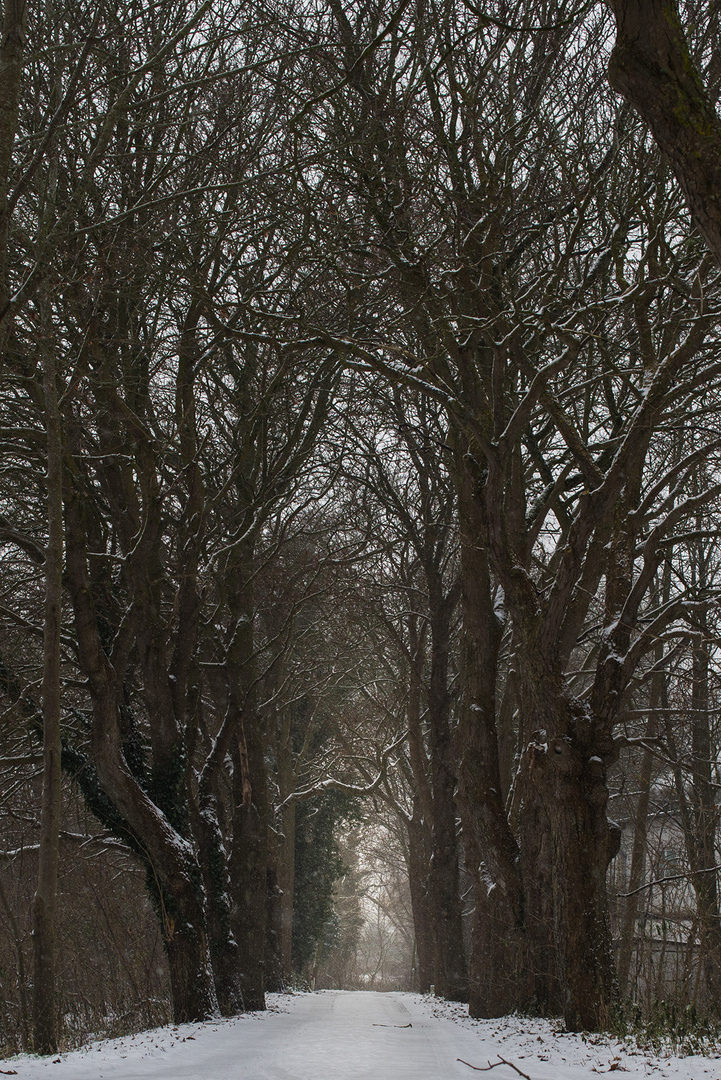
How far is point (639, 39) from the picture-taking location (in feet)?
11.1

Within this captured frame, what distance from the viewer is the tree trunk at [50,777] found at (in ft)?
20.7

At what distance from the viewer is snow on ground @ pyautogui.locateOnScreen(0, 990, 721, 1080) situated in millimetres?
5062

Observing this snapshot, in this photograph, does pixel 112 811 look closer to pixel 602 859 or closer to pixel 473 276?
pixel 602 859

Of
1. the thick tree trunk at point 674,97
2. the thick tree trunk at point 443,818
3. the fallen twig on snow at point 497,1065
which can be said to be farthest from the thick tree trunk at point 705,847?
the thick tree trunk at point 674,97

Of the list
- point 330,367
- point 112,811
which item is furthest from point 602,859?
point 330,367

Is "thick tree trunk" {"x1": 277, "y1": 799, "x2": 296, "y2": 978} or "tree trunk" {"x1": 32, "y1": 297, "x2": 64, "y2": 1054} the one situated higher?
"tree trunk" {"x1": 32, "y1": 297, "x2": 64, "y2": 1054}

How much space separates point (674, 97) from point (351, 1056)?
6.99m

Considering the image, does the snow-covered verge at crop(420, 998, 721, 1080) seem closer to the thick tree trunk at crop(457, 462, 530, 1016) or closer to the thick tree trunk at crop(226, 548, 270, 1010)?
the thick tree trunk at crop(457, 462, 530, 1016)

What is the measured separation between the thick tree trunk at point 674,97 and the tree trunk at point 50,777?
478 cm

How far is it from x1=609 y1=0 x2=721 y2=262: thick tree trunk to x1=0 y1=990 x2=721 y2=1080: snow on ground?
4.36 m

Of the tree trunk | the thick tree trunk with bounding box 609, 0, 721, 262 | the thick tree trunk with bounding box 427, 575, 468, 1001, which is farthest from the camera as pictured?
the thick tree trunk with bounding box 427, 575, 468, 1001

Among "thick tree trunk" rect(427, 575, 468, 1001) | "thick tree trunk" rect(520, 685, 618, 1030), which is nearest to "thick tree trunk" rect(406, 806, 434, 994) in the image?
"thick tree trunk" rect(427, 575, 468, 1001)

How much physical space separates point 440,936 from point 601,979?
793 cm

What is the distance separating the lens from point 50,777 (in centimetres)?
652
